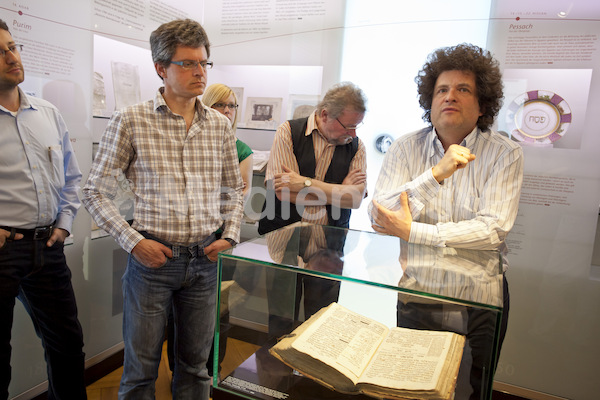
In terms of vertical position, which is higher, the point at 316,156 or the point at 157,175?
the point at 316,156

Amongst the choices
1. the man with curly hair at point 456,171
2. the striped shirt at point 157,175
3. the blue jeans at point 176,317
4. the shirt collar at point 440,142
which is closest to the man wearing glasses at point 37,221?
the striped shirt at point 157,175

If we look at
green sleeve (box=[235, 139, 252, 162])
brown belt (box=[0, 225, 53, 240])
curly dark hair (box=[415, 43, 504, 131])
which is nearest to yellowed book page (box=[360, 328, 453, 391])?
curly dark hair (box=[415, 43, 504, 131])

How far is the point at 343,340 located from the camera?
1021 millimetres

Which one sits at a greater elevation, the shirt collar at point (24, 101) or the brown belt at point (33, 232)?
the shirt collar at point (24, 101)

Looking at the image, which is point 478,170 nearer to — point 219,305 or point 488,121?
point 488,121

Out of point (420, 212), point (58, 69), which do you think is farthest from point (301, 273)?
point (58, 69)

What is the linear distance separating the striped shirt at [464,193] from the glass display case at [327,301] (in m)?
0.41

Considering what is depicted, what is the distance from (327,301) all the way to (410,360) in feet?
0.95

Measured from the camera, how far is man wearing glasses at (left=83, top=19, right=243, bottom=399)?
6.63 feet

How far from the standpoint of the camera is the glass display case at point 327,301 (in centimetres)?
93

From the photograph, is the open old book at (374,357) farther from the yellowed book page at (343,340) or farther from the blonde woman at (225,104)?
the blonde woman at (225,104)

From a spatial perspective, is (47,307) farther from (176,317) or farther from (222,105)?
(222,105)

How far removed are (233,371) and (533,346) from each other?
107 inches

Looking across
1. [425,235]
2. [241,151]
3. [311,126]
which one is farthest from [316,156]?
[425,235]
